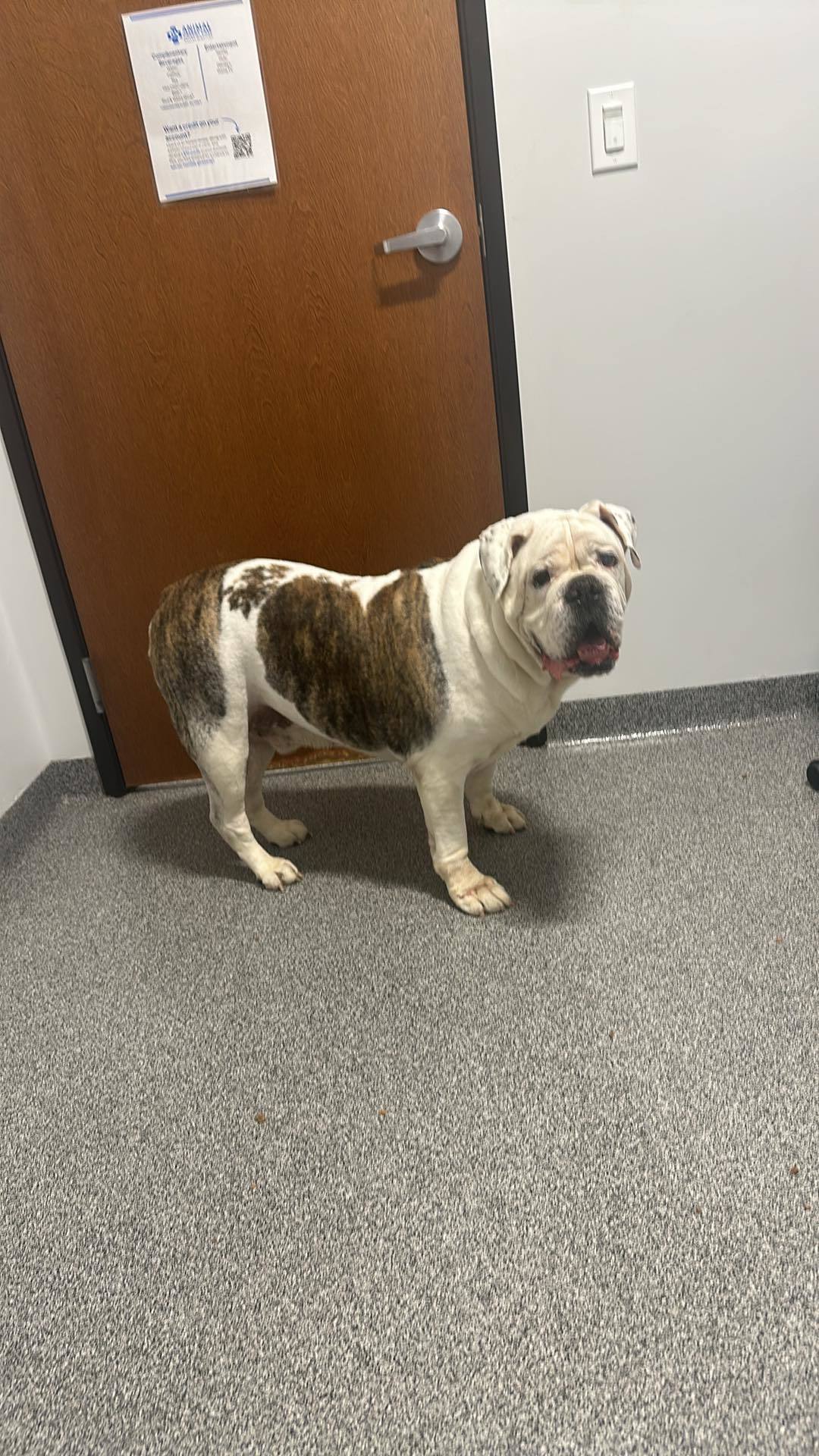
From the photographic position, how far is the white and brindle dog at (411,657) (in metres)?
1.14

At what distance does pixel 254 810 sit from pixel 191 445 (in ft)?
2.55

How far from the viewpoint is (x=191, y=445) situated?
170cm

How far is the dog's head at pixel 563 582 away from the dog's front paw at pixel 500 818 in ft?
1.57

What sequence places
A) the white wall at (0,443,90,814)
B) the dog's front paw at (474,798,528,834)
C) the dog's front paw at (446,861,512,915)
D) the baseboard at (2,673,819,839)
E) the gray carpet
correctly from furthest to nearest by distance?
the baseboard at (2,673,819,839), the white wall at (0,443,90,814), the dog's front paw at (474,798,528,834), the dog's front paw at (446,861,512,915), the gray carpet

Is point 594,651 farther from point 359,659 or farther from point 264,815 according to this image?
point 264,815

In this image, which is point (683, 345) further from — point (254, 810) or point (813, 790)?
point (254, 810)

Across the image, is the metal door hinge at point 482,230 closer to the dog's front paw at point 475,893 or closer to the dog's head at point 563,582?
the dog's head at point 563,582

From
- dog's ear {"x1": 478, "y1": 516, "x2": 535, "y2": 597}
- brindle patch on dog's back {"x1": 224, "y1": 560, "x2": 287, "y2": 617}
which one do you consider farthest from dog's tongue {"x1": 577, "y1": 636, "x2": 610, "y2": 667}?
brindle patch on dog's back {"x1": 224, "y1": 560, "x2": 287, "y2": 617}

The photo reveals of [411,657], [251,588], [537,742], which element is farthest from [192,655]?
[537,742]

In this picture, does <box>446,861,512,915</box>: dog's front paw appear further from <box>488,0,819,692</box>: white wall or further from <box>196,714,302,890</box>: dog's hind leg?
<box>488,0,819,692</box>: white wall

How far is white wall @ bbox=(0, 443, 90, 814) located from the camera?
1.77 meters

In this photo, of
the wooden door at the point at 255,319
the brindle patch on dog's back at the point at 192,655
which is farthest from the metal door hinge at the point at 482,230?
the brindle patch on dog's back at the point at 192,655

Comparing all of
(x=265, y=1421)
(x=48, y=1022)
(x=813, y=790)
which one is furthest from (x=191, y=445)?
(x=265, y=1421)

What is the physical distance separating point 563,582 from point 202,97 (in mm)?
1181
